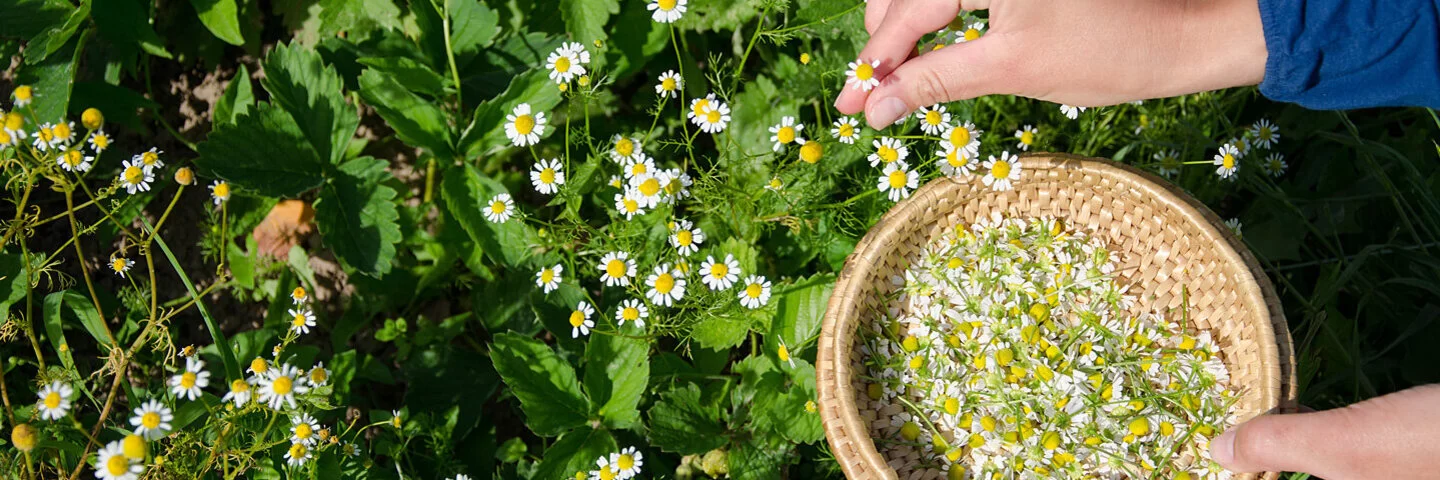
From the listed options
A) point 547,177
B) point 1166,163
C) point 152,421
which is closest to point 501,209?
point 547,177

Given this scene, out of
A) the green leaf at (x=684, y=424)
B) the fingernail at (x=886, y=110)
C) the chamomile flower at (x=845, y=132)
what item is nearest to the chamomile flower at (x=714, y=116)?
the chamomile flower at (x=845, y=132)

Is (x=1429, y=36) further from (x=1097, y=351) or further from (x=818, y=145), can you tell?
(x=818, y=145)

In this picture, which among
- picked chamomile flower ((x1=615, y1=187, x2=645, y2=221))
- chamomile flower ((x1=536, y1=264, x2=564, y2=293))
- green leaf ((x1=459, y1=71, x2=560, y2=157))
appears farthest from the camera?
green leaf ((x1=459, y1=71, x2=560, y2=157))

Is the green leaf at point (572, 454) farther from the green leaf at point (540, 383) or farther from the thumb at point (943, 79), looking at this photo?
the thumb at point (943, 79)

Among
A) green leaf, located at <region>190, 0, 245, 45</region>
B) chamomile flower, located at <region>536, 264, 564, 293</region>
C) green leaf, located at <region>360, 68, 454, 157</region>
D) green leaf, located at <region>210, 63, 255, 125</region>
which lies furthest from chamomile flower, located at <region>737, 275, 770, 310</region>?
green leaf, located at <region>190, 0, 245, 45</region>

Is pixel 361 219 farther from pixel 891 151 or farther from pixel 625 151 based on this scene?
pixel 891 151

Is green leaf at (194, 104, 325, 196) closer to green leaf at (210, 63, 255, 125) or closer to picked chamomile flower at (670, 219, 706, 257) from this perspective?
green leaf at (210, 63, 255, 125)
